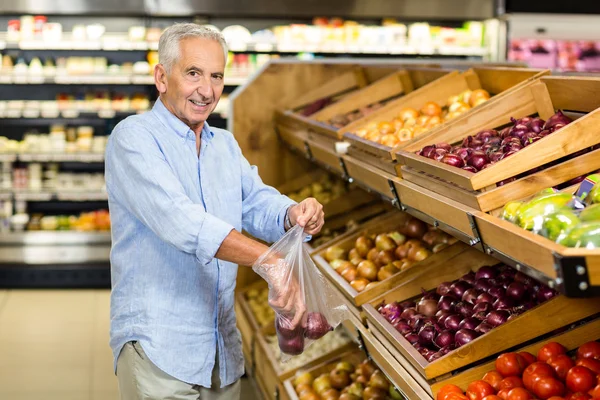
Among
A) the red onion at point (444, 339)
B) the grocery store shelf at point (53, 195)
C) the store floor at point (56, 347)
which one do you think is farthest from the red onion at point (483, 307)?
the grocery store shelf at point (53, 195)

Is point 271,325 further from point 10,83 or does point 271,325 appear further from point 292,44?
point 10,83

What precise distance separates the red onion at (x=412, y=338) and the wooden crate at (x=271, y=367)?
3.70 ft

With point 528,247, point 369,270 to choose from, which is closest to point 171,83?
point 528,247

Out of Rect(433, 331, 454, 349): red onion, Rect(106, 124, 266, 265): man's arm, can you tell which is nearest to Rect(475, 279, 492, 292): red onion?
Rect(433, 331, 454, 349): red onion

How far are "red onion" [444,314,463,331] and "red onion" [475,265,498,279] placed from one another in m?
0.21

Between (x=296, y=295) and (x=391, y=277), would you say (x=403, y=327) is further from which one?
(x=296, y=295)

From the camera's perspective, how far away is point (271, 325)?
4.48 metres

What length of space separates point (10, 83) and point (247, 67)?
2138 mm

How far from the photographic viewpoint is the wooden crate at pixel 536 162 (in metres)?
2.19

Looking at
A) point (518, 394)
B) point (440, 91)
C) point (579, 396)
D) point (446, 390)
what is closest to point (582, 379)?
point (579, 396)

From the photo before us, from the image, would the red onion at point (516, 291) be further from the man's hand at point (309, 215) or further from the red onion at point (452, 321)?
the man's hand at point (309, 215)

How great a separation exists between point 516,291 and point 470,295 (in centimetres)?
22

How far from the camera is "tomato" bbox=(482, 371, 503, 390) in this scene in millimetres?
2232

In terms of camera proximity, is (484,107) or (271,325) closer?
(484,107)
